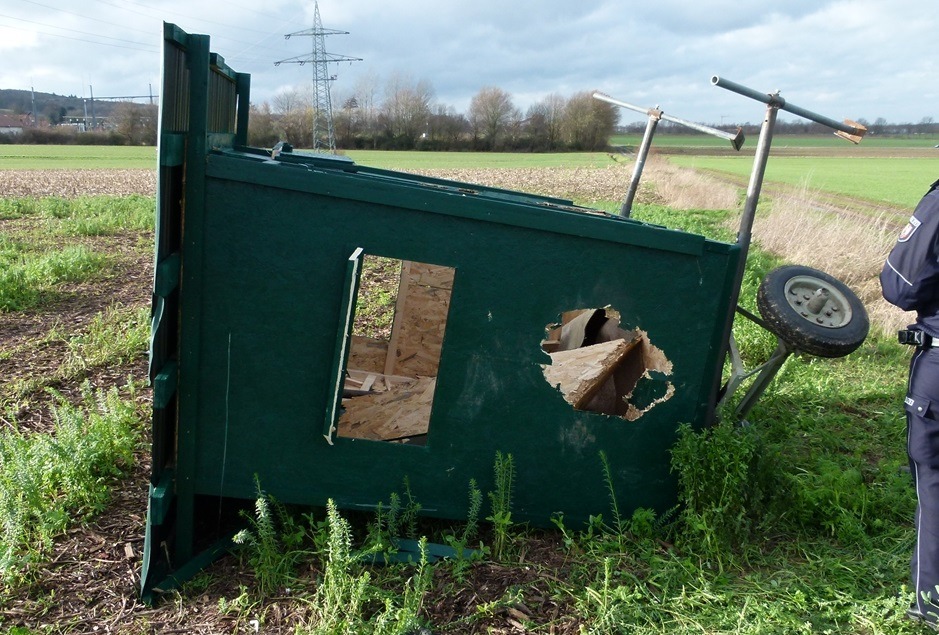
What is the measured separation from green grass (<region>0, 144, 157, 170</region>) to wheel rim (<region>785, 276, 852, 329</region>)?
36113 millimetres

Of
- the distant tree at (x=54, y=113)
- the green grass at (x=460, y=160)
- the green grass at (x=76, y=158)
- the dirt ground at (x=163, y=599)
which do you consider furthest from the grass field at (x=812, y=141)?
the dirt ground at (x=163, y=599)

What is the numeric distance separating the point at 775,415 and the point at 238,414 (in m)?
4.10

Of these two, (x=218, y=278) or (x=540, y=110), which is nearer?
(x=218, y=278)

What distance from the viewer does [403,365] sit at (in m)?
5.76

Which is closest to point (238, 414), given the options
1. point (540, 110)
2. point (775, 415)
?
point (775, 415)

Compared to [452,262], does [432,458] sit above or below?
below

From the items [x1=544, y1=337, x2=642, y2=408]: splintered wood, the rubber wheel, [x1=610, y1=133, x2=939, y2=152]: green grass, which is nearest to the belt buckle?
the rubber wheel

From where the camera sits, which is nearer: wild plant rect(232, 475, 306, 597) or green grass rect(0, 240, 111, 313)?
wild plant rect(232, 475, 306, 597)

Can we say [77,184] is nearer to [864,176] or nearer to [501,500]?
[501,500]

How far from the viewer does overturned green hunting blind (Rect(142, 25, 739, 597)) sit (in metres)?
3.18

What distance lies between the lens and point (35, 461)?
12.4 ft

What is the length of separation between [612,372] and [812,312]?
1088mm

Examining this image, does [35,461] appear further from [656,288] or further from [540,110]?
[540,110]

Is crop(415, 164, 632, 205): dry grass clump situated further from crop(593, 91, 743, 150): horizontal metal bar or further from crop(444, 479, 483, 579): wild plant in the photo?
crop(444, 479, 483, 579): wild plant
